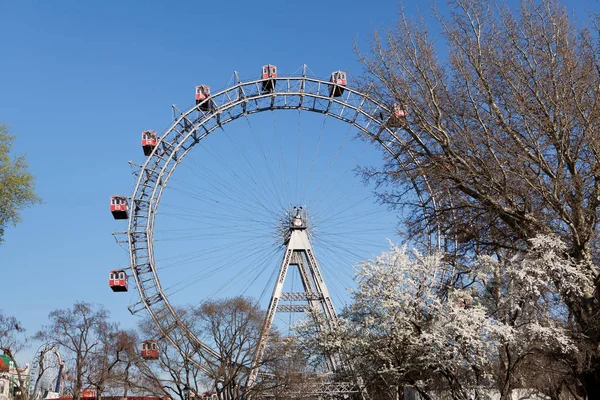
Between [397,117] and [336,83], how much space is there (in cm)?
2229

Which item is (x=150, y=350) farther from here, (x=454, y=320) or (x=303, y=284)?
(x=454, y=320)

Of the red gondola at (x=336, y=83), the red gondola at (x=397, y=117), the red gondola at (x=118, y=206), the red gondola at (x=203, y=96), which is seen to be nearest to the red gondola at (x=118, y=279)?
the red gondola at (x=118, y=206)

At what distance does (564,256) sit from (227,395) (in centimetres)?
2380

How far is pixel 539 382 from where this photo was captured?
116 feet

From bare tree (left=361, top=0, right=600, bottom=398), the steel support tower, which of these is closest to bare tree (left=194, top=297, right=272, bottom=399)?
the steel support tower

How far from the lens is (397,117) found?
591 inches

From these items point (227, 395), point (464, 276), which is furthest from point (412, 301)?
point (227, 395)

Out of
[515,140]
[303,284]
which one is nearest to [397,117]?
[515,140]

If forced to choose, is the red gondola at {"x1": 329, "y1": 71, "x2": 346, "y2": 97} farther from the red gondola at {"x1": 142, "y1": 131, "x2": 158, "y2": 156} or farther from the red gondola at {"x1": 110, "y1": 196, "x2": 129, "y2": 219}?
the red gondola at {"x1": 110, "y1": 196, "x2": 129, "y2": 219}

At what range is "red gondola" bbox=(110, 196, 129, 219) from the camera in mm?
34950

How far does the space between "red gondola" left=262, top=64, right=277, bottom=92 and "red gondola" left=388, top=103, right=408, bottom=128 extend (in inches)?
818

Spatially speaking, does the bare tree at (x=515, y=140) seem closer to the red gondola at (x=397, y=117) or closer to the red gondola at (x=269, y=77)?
the red gondola at (x=397, y=117)

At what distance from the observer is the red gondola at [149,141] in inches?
1396

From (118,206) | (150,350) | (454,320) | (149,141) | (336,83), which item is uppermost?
(336,83)
